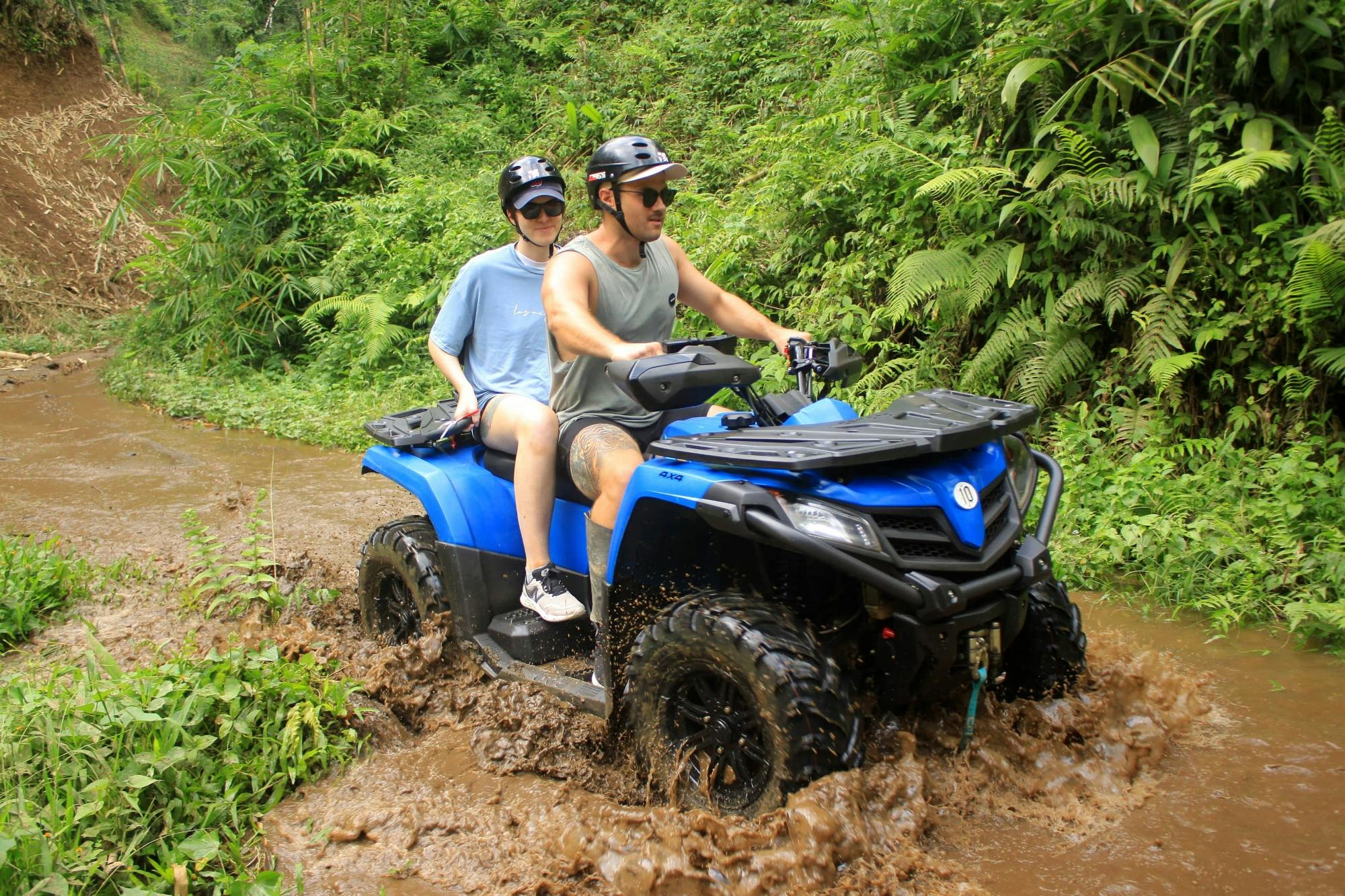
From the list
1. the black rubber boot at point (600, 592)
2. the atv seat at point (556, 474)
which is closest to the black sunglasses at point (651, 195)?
the atv seat at point (556, 474)

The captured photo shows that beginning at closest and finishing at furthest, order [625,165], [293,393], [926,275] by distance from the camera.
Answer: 1. [625,165]
2. [926,275]
3. [293,393]

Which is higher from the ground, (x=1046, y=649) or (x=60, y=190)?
(x=60, y=190)

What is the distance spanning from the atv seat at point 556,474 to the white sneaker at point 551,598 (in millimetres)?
263

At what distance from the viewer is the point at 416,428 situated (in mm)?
4340

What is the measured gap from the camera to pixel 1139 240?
548cm

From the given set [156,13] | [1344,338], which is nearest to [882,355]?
[1344,338]

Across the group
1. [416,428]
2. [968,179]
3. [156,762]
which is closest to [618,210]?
[416,428]

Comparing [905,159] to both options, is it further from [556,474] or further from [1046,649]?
[1046,649]

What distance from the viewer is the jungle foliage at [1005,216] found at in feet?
16.5

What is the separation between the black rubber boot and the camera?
10.7 ft

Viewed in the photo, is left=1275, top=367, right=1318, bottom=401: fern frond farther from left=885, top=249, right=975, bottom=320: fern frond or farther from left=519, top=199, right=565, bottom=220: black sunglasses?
left=519, top=199, right=565, bottom=220: black sunglasses

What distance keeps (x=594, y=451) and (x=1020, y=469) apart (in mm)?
1317

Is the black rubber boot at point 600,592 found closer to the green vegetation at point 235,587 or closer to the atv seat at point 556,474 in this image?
the atv seat at point 556,474

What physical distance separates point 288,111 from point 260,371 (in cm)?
368
